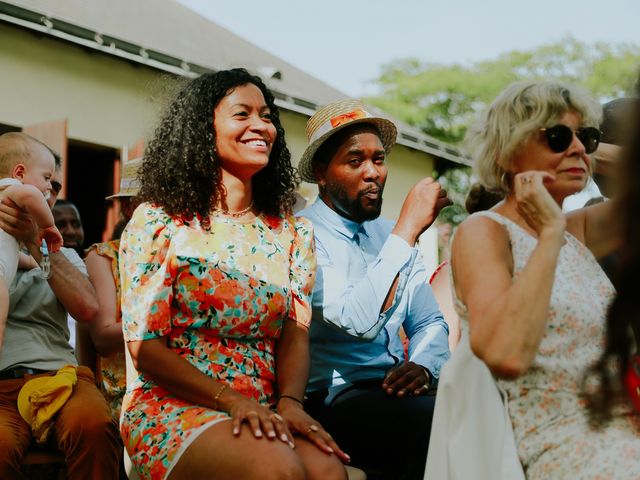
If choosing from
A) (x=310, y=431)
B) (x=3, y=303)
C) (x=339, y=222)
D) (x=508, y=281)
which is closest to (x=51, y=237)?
(x=3, y=303)

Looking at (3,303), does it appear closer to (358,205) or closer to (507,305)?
(358,205)

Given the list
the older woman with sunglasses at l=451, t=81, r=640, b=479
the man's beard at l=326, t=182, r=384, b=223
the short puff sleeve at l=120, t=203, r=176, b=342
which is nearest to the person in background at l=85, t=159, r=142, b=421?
the short puff sleeve at l=120, t=203, r=176, b=342

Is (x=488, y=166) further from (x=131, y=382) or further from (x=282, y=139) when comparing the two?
(x=131, y=382)

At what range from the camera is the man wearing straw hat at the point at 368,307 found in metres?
2.95

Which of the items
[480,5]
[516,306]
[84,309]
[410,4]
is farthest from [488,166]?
[480,5]

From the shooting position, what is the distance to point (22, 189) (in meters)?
3.14

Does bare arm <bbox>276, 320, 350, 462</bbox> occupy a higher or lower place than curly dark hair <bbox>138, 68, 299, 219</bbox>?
lower

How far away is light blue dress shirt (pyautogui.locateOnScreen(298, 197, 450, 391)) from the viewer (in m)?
3.02

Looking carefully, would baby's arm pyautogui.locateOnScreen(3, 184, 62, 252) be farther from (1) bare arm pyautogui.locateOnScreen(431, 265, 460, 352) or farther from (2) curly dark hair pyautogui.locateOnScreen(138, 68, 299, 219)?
(1) bare arm pyautogui.locateOnScreen(431, 265, 460, 352)

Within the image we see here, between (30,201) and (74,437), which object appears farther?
(30,201)

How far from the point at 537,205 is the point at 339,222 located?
4.80 feet

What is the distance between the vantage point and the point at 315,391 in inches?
125

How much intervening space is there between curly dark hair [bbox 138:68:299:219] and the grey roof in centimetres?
233

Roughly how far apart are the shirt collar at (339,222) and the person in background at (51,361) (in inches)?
41.7
